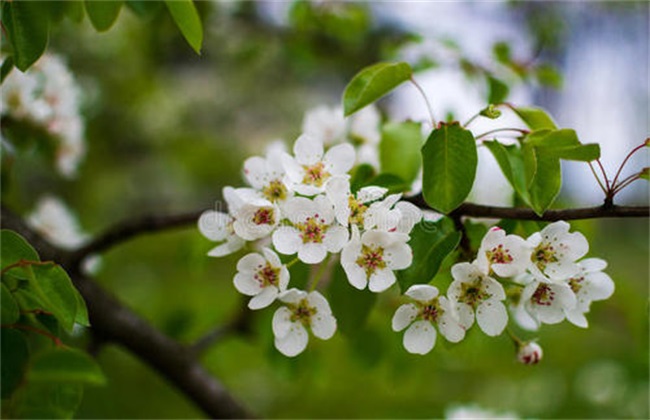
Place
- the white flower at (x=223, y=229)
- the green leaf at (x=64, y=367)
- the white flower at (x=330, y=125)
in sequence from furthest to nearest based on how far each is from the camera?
the white flower at (x=330, y=125)
the white flower at (x=223, y=229)
the green leaf at (x=64, y=367)

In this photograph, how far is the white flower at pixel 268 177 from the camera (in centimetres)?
86

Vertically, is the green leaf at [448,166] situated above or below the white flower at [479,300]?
above

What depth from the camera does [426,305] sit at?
0.79m

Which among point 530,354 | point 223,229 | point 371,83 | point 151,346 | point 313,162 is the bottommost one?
point 151,346

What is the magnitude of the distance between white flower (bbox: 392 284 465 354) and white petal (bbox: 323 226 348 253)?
11 centimetres

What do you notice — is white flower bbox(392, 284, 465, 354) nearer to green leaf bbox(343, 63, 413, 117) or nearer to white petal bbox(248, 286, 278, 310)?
white petal bbox(248, 286, 278, 310)

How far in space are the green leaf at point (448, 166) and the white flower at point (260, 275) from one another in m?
0.19

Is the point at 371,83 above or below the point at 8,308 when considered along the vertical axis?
above

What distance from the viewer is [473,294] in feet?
2.49

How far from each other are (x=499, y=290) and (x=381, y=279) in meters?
0.13

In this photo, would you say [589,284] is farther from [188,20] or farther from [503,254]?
[188,20]

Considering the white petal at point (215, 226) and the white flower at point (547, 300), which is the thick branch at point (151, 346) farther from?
the white flower at point (547, 300)

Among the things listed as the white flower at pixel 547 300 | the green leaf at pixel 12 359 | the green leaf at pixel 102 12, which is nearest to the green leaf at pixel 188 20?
the green leaf at pixel 102 12

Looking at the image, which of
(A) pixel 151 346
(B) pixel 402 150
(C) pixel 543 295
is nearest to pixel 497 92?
(B) pixel 402 150
